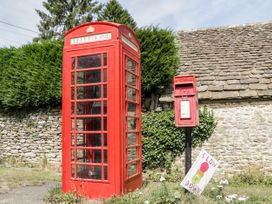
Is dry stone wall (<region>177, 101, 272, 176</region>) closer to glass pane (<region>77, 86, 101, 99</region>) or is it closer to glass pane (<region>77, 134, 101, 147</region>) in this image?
glass pane (<region>77, 134, 101, 147</region>)

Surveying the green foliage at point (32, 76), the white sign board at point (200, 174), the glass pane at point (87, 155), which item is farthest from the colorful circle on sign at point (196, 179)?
the green foliage at point (32, 76)

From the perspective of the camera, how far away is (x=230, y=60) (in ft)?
32.2

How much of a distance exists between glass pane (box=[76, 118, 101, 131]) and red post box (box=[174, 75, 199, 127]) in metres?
1.44

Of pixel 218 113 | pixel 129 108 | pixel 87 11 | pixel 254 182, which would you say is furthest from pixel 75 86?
pixel 87 11

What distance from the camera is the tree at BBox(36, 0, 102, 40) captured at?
24.1 metres

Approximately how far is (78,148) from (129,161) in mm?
965

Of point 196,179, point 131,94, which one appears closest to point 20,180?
point 131,94

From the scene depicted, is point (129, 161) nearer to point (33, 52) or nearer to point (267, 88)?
point (267, 88)

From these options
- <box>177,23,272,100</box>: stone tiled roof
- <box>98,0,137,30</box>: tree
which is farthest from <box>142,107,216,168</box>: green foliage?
<box>98,0,137,30</box>: tree

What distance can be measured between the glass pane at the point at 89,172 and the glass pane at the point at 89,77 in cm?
153

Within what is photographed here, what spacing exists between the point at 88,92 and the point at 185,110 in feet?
5.87

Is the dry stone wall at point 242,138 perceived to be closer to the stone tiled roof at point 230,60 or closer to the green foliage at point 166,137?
the green foliage at point 166,137

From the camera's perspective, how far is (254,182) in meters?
7.71

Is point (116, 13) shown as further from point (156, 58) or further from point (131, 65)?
point (131, 65)
